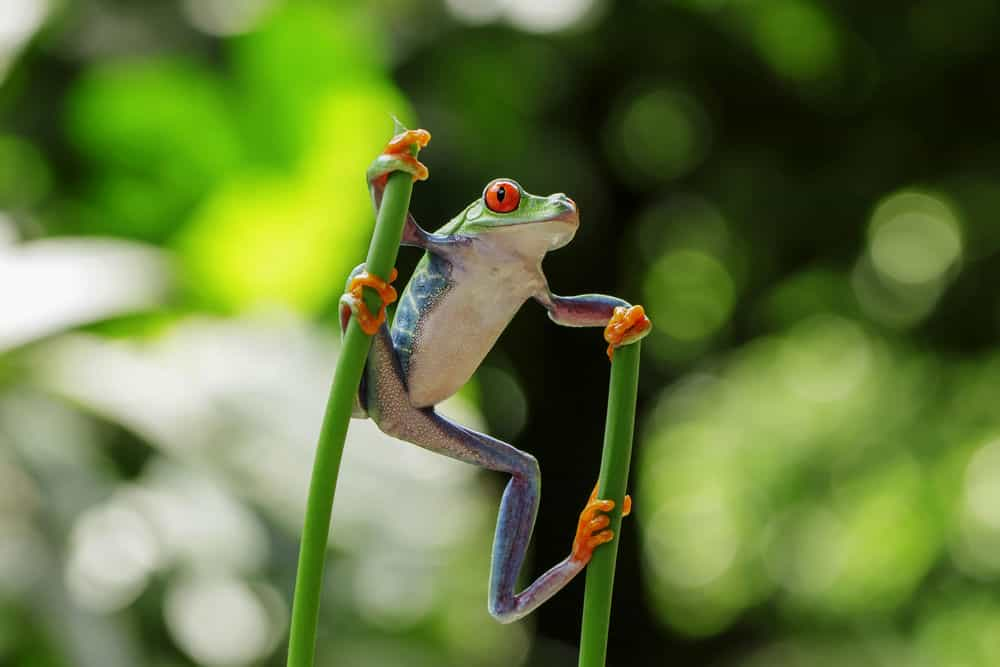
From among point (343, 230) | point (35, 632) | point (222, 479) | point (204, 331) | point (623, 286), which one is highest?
point (623, 286)

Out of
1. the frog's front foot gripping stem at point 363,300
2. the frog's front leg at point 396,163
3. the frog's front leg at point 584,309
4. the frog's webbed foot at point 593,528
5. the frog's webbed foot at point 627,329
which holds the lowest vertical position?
the frog's webbed foot at point 593,528

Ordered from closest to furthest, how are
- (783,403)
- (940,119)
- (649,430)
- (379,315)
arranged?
(379,315) → (940,119) → (649,430) → (783,403)

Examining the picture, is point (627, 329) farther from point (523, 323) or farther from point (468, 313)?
point (523, 323)

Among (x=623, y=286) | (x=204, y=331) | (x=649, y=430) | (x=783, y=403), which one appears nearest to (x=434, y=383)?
(x=204, y=331)

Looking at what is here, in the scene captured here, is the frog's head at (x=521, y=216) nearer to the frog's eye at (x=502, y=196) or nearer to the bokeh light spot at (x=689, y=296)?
the frog's eye at (x=502, y=196)

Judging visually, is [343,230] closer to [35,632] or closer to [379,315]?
[35,632]

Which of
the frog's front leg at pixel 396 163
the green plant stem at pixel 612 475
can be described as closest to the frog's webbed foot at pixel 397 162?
the frog's front leg at pixel 396 163

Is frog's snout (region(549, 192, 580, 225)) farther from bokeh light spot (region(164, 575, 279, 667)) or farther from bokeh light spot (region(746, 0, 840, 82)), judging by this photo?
bokeh light spot (region(746, 0, 840, 82))
